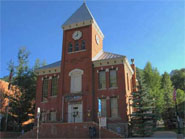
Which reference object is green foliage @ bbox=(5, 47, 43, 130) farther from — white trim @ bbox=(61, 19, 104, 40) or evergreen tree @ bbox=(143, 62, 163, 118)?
evergreen tree @ bbox=(143, 62, 163, 118)

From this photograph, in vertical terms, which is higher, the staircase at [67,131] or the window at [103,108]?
the window at [103,108]

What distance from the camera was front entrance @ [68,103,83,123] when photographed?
24.3 m

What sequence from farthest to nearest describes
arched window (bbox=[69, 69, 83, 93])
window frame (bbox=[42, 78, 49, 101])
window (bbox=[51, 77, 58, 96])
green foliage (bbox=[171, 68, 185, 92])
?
green foliage (bbox=[171, 68, 185, 92]) < window frame (bbox=[42, 78, 49, 101]) < window (bbox=[51, 77, 58, 96]) < arched window (bbox=[69, 69, 83, 93])

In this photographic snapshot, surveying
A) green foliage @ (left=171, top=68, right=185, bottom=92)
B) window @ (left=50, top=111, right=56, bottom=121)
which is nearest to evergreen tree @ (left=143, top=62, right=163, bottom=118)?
green foliage @ (left=171, top=68, right=185, bottom=92)

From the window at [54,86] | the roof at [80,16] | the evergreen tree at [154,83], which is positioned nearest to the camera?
the window at [54,86]

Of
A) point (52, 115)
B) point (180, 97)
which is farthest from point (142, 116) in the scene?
point (180, 97)

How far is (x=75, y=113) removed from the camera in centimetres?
2434

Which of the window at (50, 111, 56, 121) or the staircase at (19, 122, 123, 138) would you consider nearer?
the staircase at (19, 122, 123, 138)

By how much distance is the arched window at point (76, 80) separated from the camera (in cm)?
2561

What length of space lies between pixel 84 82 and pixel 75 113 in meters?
4.09

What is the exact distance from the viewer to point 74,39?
28203 mm

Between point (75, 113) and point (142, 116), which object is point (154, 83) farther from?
point (75, 113)

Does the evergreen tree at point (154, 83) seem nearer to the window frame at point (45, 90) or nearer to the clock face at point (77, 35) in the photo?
the clock face at point (77, 35)

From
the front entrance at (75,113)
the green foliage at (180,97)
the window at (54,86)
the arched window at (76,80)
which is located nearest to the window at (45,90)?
the window at (54,86)
